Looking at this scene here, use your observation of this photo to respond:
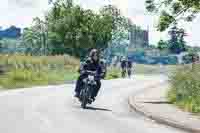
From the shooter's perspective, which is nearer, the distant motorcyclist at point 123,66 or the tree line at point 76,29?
the distant motorcyclist at point 123,66

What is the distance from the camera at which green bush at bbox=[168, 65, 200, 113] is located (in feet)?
64.6

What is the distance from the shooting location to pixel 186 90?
22.0 metres

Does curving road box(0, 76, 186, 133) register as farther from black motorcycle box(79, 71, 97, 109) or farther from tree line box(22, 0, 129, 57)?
tree line box(22, 0, 129, 57)

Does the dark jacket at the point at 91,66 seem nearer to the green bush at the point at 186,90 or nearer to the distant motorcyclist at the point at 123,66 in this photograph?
the green bush at the point at 186,90

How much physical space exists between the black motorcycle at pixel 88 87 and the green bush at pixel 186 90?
3016 mm

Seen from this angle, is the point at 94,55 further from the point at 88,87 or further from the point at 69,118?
the point at 69,118

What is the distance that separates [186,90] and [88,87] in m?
3.80

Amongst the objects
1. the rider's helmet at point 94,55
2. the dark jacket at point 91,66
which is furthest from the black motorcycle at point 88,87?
the rider's helmet at point 94,55

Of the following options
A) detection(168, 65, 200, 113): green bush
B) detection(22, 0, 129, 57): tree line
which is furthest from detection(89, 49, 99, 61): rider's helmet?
detection(22, 0, 129, 57): tree line

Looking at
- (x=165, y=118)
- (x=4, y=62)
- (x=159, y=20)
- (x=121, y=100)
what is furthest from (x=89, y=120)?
(x=4, y=62)

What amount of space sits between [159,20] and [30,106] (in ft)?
27.6

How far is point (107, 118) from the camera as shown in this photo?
55.2 ft

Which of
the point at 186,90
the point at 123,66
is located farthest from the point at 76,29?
the point at 186,90

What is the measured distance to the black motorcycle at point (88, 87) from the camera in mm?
20094
